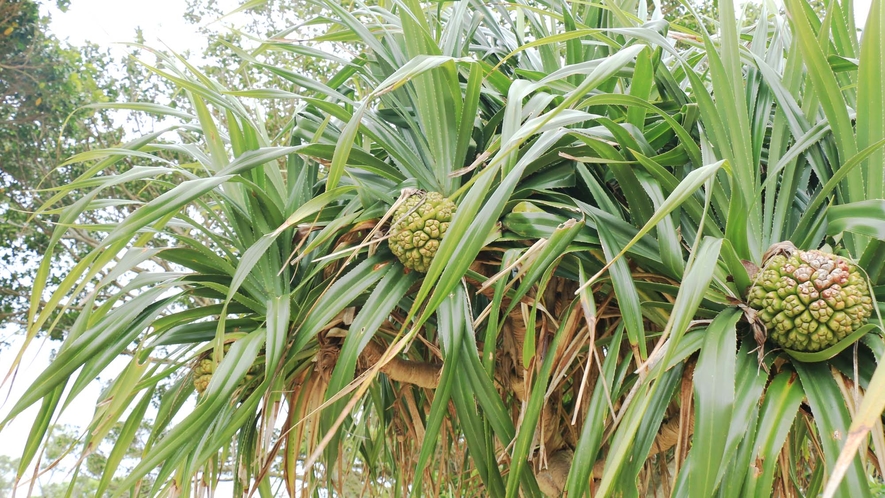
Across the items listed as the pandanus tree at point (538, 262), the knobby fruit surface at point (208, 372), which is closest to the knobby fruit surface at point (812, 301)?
the pandanus tree at point (538, 262)

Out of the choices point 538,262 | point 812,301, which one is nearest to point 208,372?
point 538,262

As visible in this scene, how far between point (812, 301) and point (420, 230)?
385 mm

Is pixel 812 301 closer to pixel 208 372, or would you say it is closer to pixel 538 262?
pixel 538 262

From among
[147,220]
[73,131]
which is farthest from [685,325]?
[73,131]

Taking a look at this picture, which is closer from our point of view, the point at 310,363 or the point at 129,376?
the point at 129,376

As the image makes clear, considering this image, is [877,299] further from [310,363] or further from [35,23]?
[35,23]

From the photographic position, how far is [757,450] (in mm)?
527

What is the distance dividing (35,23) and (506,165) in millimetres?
3219

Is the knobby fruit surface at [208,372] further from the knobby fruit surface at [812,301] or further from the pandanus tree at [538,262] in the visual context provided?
the knobby fruit surface at [812,301]

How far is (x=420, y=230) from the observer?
29.4 inches

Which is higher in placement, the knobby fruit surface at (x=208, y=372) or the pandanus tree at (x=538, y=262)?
the pandanus tree at (x=538, y=262)

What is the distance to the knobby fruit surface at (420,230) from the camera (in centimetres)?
74

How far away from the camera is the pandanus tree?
564 mm

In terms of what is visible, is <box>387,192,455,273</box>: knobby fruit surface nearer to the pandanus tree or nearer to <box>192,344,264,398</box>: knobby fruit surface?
the pandanus tree
